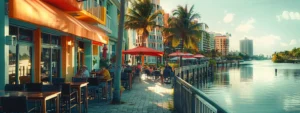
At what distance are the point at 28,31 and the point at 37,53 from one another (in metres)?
0.87

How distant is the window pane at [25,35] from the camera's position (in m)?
8.87

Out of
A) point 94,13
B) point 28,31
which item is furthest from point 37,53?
point 94,13

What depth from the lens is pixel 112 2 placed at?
24.1 metres

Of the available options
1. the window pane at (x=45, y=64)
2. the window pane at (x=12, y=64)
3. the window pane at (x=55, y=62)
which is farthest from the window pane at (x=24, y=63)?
the window pane at (x=55, y=62)

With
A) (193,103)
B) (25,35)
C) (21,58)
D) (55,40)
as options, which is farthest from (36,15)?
(55,40)

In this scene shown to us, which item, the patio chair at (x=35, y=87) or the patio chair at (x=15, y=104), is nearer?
the patio chair at (x=15, y=104)

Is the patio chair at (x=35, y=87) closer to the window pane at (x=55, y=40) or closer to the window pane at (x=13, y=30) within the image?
the window pane at (x=13, y=30)

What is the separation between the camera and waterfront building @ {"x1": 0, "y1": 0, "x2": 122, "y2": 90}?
19.4 ft

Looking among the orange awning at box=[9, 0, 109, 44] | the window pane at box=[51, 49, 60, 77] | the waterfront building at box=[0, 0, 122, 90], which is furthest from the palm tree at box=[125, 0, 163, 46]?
the orange awning at box=[9, 0, 109, 44]

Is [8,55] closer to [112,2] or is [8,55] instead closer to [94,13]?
[94,13]

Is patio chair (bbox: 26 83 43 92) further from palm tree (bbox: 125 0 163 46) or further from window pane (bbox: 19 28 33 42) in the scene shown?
palm tree (bbox: 125 0 163 46)

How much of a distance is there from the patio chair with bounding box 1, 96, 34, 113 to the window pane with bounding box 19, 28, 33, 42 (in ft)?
15.7

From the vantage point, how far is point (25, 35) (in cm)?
915

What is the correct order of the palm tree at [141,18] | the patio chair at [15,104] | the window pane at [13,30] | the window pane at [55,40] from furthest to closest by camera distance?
the palm tree at [141,18], the window pane at [55,40], the window pane at [13,30], the patio chair at [15,104]
